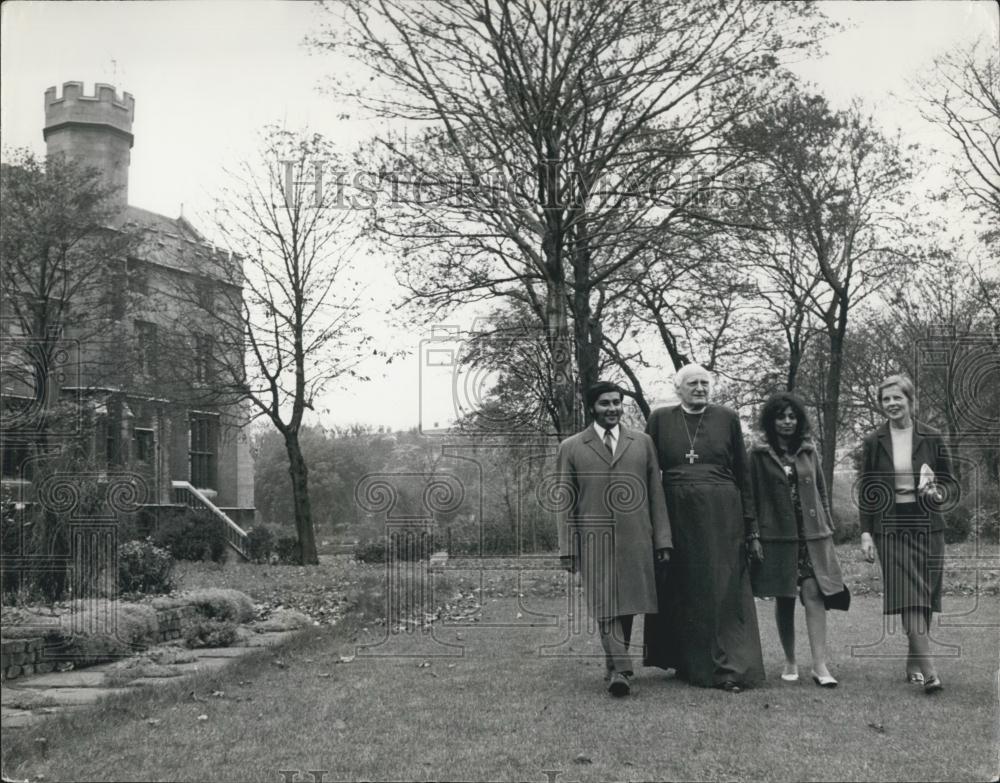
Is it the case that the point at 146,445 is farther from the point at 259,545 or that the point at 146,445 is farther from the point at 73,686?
the point at 73,686

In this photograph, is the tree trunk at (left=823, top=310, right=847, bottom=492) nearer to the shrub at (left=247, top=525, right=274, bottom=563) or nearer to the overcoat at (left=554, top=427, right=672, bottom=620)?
the overcoat at (left=554, top=427, right=672, bottom=620)

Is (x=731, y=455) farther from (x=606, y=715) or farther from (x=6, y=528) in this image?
(x=6, y=528)

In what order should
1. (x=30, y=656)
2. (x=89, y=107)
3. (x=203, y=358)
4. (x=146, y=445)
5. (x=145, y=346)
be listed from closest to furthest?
(x=30, y=656) → (x=89, y=107) → (x=145, y=346) → (x=203, y=358) → (x=146, y=445)

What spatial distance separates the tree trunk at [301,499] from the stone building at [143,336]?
1.43 metres

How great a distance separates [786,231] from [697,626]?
304 inches

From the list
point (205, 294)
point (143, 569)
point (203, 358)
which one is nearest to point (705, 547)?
point (143, 569)

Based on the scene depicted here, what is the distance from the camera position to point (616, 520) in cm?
604

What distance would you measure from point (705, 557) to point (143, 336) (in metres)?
7.17

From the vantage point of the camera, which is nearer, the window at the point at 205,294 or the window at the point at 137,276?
the window at the point at 137,276

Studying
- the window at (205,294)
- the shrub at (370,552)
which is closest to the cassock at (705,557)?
the window at (205,294)

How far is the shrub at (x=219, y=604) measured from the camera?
27.2 ft

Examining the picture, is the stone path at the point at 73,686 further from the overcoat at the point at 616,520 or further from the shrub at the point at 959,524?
the shrub at the point at 959,524

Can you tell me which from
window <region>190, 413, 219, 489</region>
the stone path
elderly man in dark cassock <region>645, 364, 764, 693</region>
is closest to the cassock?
elderly man in dark cassock <region>645, 364, 764, 693</region>

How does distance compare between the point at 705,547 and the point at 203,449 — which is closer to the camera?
the point at 705,547
